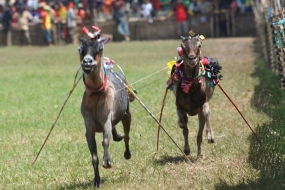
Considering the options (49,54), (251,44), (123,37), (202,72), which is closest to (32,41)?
(123,37)

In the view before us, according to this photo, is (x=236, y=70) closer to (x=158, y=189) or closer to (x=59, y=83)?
(x=59, y=83)

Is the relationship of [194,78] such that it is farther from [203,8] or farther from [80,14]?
[80,14]

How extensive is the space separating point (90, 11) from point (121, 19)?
2629 millimetres


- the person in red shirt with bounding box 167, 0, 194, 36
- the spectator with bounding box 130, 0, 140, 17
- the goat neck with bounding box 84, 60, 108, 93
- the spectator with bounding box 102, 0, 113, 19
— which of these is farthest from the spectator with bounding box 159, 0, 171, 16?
the goat neck with bounding box 84, 60, 108, 93

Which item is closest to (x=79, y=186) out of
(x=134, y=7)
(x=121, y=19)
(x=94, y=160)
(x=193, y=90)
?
(x=94, y=160)

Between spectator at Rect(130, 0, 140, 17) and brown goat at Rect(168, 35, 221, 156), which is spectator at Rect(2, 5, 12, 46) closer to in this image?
spectator at Rect(130, 0, 140, 17)

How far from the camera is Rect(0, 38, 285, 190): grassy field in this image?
10141 millimetres

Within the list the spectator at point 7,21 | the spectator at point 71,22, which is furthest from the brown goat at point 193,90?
the spectator at point 7,21

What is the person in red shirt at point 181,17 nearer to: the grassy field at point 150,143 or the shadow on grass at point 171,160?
the grassy field at point 150,143

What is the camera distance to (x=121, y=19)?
147ft

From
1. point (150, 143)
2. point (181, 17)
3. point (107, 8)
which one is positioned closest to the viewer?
point (150, 143)

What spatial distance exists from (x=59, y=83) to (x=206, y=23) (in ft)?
72.9

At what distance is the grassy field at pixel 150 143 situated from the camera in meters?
10.1

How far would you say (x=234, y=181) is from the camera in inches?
375
